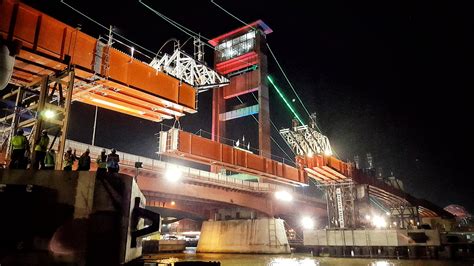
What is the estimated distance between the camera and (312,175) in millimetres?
36719

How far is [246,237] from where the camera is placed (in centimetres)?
4031

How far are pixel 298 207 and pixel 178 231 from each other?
35.7 m

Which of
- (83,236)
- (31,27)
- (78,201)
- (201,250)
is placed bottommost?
(201,250)

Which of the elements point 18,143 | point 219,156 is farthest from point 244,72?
point 18,143

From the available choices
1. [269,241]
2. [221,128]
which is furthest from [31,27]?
[221,128]

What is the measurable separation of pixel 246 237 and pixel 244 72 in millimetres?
30656

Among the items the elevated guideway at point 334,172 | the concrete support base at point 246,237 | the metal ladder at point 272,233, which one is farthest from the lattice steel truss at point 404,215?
the metal ladder at point 272,233

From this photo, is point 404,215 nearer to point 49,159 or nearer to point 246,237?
point 246,237

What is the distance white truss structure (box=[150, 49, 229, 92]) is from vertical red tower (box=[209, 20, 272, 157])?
27927mm

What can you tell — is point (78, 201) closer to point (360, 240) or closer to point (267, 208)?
point (360, 240)

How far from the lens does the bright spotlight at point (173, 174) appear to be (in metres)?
29.4

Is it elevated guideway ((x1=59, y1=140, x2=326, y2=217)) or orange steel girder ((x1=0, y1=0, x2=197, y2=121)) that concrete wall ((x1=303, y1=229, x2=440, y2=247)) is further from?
orange steel girder ((x1=0, y1=0, x2=197, y2=121))

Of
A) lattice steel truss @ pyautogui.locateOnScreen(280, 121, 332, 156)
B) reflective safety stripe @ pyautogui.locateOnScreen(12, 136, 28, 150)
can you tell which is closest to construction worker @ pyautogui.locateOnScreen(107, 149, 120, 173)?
reflective safety stripe @ pyautogui.locateOnScreen(12, 136, 28, 150)

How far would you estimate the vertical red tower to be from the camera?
5531 centimetres
